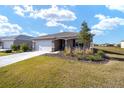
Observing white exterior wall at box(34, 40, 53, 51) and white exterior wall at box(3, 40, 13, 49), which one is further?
white exterior wall at box(3, 40, 13, 49)

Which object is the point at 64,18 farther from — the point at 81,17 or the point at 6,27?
the point at 6,27

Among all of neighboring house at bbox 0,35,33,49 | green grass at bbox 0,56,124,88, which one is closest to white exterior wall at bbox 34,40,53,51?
neighboring house at bbox 0,35,33,49

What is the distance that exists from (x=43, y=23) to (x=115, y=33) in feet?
27.7

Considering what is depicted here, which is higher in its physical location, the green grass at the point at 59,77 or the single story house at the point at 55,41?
the single story house at the point at 55,41

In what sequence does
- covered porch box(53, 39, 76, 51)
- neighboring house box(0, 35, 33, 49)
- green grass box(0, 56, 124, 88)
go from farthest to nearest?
neighboring house box(0, 35, 33, 49) < covered porch box(53, 39, 76, 51) < green grass box(0, 56, 124, 88)

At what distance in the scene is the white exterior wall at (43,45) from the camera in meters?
26.4

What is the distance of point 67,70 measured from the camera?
11.3m

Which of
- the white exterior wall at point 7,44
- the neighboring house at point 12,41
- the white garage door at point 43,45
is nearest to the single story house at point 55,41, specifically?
the white garage door at point 43,45

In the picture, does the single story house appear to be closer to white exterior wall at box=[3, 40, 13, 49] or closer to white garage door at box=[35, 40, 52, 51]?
white garage door at box=[35, 40, 52, 51]

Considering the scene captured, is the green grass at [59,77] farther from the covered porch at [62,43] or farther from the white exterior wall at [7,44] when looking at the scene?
the white exterior wall at [7,44]

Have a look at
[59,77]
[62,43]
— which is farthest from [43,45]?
[59,77]

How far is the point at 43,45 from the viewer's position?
88.8ft

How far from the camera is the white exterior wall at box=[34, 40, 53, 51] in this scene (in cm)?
2636
